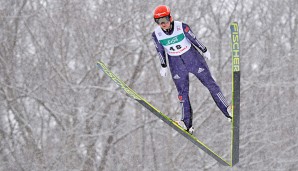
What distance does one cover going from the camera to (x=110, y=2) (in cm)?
1716

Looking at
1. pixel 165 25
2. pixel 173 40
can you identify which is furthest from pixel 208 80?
pixel 165 25

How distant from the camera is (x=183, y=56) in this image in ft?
22.2

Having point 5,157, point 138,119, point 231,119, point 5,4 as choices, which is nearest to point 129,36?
point 138,119

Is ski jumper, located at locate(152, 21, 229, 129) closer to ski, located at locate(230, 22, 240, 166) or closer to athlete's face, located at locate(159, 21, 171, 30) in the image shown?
Result: athlete's face, located at locate(159, 21, 171, 30)

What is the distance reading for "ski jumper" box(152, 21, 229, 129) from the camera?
21.6 ft

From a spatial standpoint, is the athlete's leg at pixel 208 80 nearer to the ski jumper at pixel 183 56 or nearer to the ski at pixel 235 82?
the ski jumper at pixel 183 56

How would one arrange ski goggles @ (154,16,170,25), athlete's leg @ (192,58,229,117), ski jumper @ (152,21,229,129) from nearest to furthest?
1. ski goggles @ (154,16,170,25)
2. ski jumper @ (152,21,229,129)
3. athlete's leg @ (192,58,229,117)

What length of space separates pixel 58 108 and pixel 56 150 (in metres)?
1.45

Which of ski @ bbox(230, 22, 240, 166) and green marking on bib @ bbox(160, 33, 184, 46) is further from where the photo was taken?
green marking on bib @ bbox(160, 33, 184, 46)

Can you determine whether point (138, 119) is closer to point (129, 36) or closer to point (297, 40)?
point (129, 36)

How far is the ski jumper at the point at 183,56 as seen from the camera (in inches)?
259

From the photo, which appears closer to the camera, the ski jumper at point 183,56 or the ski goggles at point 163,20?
the ski goggles at point 163,20

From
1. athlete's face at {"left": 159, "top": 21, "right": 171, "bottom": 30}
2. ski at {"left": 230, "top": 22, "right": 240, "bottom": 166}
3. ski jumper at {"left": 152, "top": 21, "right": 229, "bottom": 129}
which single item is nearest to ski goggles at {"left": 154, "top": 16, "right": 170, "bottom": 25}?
athlete's face at {"left": 159, "top": 21, "right": 171, "bottom": 30}

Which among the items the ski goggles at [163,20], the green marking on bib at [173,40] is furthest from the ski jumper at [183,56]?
the ski goggles at [163,20]
